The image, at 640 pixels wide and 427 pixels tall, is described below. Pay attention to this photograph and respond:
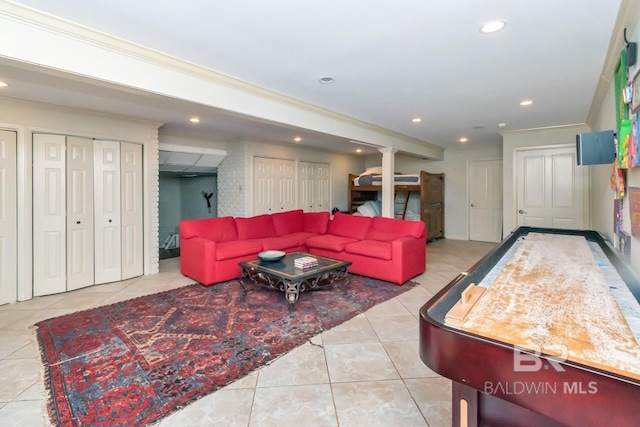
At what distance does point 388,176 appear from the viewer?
5762 mm

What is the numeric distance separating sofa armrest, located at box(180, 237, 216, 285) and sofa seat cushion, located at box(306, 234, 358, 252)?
159cm

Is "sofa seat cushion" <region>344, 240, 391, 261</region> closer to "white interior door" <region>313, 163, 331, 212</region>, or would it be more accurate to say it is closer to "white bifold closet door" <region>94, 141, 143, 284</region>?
"white interior door" <region>313, 163, 331, 212</region>


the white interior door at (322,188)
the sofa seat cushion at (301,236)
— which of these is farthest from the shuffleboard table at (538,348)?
the white interior door at (322,188)

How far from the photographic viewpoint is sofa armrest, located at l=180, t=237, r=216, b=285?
391 cm

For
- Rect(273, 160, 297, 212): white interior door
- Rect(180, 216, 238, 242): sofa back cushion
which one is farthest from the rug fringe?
Rect(273, 160, 297, 212): white interior door

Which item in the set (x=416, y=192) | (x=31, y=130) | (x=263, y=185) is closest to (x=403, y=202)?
(x=416, y=192)

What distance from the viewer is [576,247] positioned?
2.47 meters

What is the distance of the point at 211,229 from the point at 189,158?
76.7 inches

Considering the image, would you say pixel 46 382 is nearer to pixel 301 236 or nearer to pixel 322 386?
pixel 322 386

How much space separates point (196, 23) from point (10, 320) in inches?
129

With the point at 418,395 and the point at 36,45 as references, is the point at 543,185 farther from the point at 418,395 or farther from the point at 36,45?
the point at 36,45

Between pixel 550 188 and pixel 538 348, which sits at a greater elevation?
pixel 550 188

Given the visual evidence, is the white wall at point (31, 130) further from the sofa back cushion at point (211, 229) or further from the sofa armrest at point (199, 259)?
the sofa armrest at point (199, 259)

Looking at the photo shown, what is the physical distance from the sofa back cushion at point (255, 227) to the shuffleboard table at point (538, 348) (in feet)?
12.6
